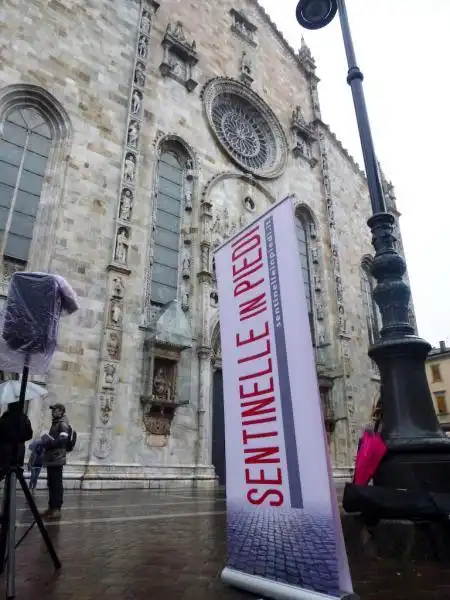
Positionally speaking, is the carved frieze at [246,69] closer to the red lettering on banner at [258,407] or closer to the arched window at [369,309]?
the arched window at [369,309]

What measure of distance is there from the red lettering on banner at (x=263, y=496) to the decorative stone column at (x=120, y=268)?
935cm

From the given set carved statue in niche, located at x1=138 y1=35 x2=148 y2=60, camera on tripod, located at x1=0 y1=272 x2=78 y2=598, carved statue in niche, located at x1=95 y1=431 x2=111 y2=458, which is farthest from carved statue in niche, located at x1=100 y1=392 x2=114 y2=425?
carved statue in niche, located at x1=138 y1=35 x2=148 y2=60

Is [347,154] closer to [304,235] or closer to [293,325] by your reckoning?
[304,235]

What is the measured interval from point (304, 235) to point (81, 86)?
11.6 metres

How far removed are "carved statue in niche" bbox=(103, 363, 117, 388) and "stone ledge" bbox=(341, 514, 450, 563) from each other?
8849 mm

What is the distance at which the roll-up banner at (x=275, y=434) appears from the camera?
2.12m

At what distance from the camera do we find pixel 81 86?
1421 centimetres

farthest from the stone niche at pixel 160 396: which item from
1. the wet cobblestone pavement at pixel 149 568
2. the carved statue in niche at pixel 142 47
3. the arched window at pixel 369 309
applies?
the arched window at pixel 369 309

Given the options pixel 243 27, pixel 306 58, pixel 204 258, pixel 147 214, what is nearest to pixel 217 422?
pixel 204 258

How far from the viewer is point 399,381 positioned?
4.61m

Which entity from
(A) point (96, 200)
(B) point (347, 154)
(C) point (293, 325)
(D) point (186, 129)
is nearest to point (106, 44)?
(D) point (186, 129)

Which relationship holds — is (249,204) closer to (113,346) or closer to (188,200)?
(188,200)

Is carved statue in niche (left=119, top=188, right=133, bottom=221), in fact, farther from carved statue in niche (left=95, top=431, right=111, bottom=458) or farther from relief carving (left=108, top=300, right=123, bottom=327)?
carved statue in niche (left=95, top=431, right=111, bottom=458)

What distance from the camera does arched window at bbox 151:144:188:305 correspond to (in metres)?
14.1
